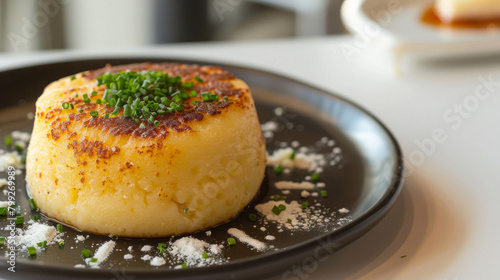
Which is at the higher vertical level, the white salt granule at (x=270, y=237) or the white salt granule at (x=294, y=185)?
the white salt granule at (x=294, y=185)

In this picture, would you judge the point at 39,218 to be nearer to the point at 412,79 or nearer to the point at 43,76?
the point at 43,76

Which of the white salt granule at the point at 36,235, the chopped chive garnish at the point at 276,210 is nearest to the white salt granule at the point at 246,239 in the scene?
the chopped chive garnish at the point at 276,210

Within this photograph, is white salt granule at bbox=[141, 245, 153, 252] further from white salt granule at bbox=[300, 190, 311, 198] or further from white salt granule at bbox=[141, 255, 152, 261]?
white salt granule at bbox=[300, 190, 311, 198]

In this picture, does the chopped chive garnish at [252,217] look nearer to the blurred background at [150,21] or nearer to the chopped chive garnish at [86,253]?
the chopped chive garnish at [86,253]

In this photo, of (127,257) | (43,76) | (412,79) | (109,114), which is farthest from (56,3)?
(127,257)

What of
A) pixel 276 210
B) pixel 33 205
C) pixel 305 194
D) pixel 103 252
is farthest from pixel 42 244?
pixel 305 194

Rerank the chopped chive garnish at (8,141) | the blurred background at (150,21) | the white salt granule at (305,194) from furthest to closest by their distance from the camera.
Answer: the blurred background at (150,21) < the chopped chive garnish at (8,141) < the white salt granule at (305,194)
